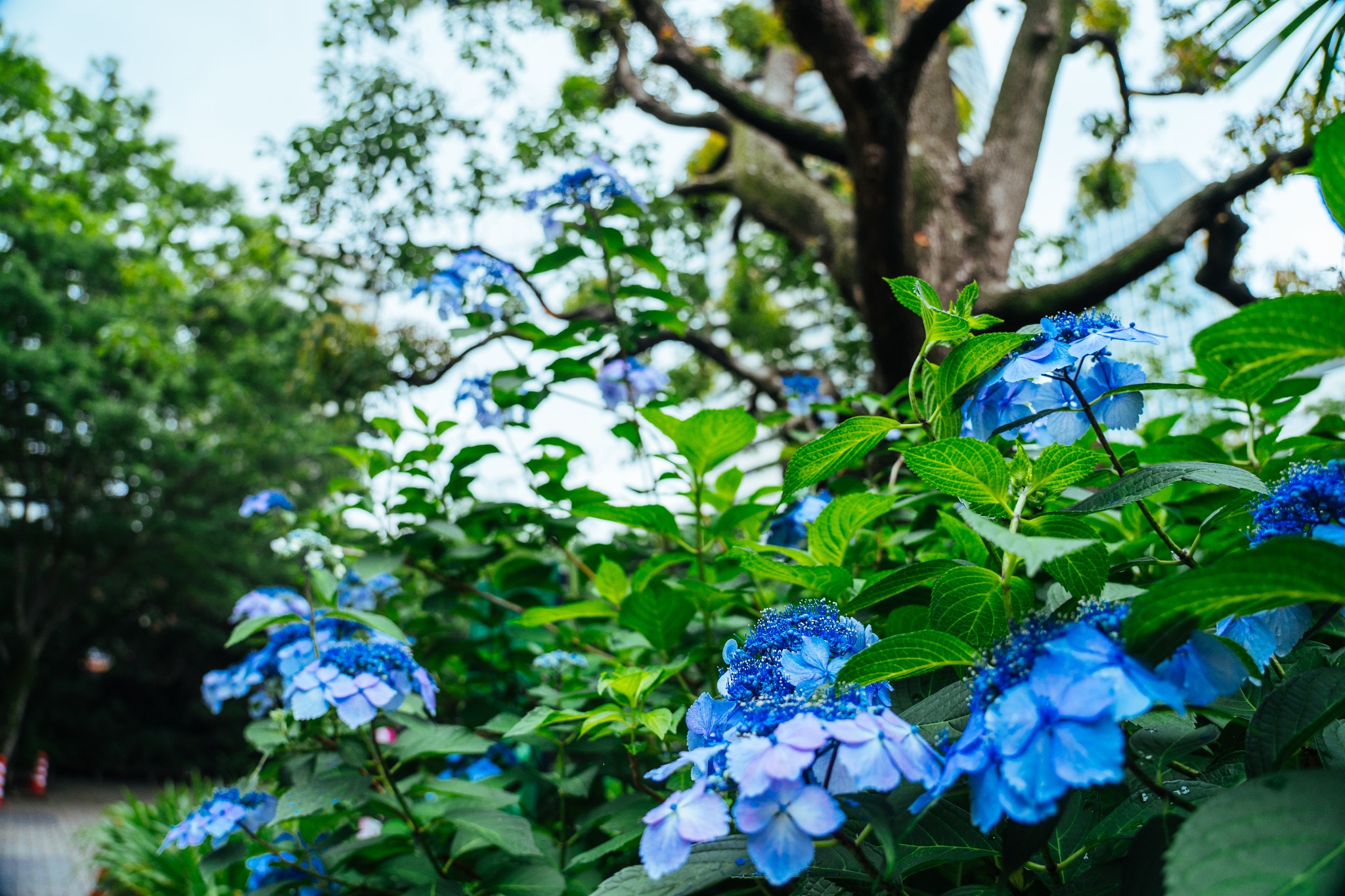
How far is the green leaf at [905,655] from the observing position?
0.52 meters

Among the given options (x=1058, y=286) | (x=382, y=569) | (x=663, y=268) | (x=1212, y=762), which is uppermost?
(x=1058, y=286)

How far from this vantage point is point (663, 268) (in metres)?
1.54

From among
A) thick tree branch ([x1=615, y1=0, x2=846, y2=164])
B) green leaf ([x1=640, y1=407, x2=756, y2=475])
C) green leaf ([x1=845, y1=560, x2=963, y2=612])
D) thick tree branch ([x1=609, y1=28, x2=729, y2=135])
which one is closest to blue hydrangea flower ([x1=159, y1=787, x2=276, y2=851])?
green leaf ([x1=640, y1=407, x2=756, y2=475])

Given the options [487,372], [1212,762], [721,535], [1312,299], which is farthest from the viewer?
[487,372]

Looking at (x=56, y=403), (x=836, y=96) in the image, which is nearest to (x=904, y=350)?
(x=836, y=96)

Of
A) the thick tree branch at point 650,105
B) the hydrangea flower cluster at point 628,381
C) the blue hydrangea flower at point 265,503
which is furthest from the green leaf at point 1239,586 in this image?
the thick tree branch at point 650,105

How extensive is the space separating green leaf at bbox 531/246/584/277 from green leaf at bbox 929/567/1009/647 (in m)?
1.02

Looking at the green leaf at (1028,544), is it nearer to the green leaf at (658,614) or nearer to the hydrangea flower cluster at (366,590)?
the green leaf at (658,614)

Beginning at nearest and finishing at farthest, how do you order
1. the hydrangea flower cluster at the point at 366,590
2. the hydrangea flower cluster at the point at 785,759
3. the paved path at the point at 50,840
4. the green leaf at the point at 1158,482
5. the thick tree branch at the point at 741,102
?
the hydrangea flower cluster at the point at 785,759 < the green leaf at the point at 1158,482 < the hydrangea flower cluster at the point at 366,590 < the thick tree branch at the point at 741,102 < the paved path at the point at 50,840

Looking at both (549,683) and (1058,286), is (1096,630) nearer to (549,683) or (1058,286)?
(549,683)

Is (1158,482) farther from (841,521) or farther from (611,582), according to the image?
(611,582)

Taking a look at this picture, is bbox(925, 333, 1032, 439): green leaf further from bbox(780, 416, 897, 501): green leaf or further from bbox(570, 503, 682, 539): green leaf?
bbox(570, 503, 682, 539): green leaf

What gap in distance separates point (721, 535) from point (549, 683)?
51cm

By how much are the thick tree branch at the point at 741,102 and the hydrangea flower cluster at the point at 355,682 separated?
10.7ft
